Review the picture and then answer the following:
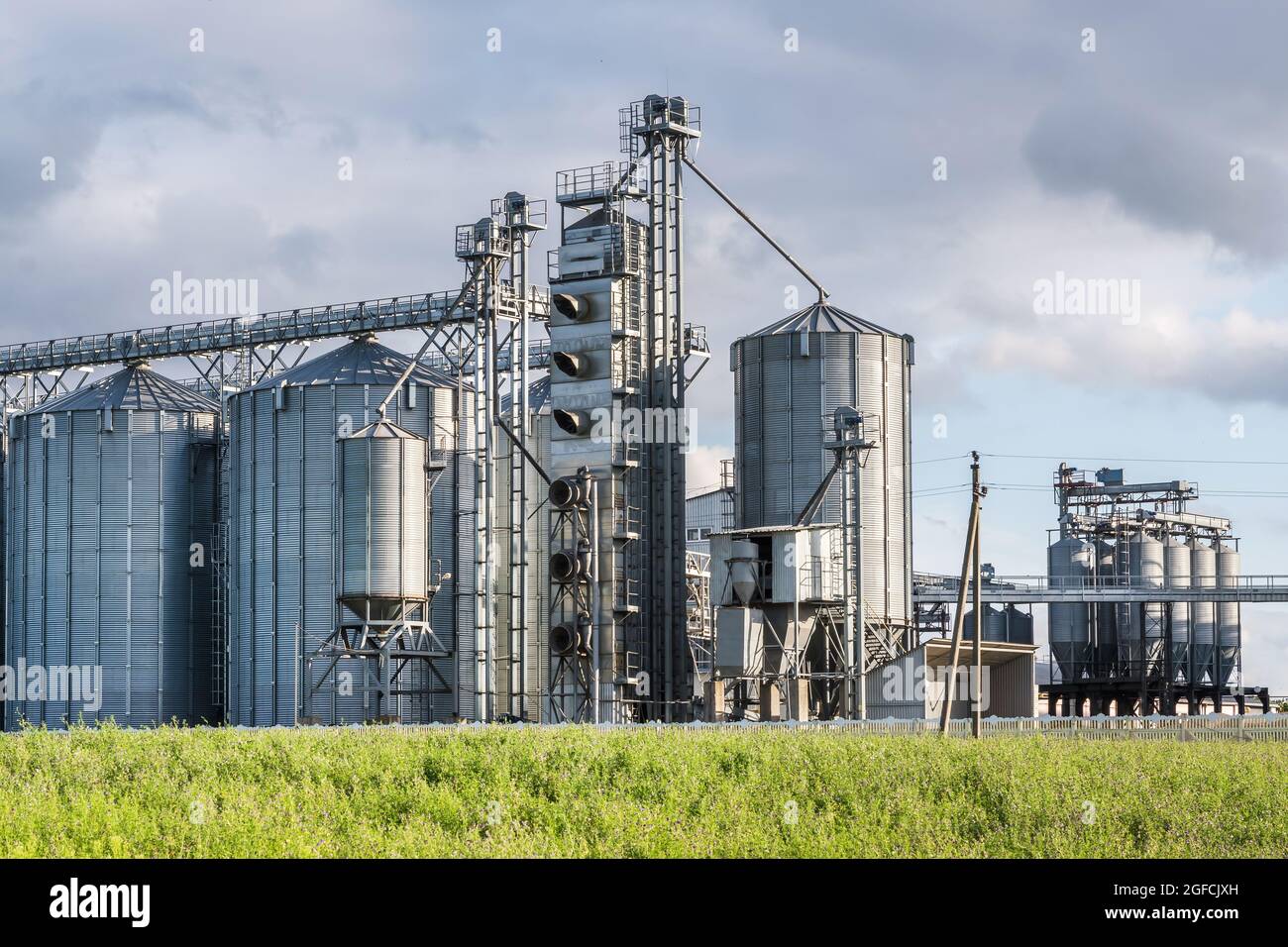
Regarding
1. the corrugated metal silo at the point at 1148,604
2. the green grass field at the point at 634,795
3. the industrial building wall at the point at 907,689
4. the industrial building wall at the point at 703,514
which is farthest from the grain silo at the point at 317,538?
the corrugated metal silo at the point at 1148,604

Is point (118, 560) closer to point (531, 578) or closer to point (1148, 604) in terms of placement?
point (531, 578)

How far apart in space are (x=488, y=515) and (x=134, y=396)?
2131 cm

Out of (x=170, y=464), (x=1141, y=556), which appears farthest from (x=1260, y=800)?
(x=1141, y=556)

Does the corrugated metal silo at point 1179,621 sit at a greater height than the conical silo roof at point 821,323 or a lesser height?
lesser

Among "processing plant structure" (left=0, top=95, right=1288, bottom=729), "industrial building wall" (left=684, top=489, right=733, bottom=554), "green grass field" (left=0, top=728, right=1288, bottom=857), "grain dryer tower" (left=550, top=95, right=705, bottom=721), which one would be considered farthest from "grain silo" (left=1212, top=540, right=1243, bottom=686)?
"green grass field" (left=0, top=728, right=1288, bottom=857)

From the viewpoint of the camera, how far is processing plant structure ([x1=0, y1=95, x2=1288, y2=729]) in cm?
5431

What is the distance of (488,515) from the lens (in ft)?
188

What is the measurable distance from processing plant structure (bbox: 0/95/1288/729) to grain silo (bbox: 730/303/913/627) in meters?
0.09

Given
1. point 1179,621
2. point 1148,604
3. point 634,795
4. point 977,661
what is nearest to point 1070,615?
point 1148,604

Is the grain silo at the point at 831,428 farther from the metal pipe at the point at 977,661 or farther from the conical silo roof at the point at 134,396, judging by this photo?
the conical silo roof at the point at 134,396

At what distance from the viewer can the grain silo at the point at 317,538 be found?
6144 centimetres

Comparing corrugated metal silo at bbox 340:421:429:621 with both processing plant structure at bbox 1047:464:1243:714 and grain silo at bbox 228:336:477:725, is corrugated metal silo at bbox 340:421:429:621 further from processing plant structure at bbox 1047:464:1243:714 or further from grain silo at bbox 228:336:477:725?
processing plant structure at bbox 1047:464:1243:714

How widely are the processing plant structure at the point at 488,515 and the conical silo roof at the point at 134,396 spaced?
17 cm
